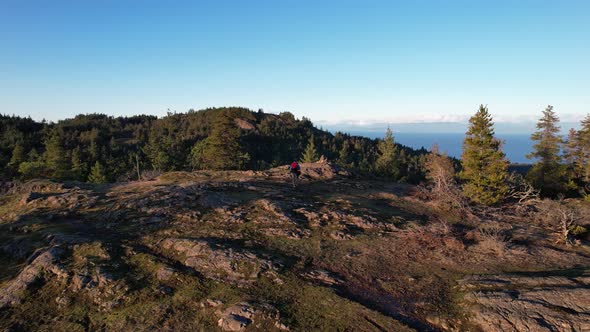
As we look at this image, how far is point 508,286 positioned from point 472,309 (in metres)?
2.14

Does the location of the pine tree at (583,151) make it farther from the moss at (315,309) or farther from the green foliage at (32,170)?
the green foliage at (32,170)

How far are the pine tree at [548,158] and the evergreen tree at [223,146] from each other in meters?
41.9

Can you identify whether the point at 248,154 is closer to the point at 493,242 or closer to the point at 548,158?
the point at 548,158

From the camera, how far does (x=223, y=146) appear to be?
1911 inches

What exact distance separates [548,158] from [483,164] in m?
17.6

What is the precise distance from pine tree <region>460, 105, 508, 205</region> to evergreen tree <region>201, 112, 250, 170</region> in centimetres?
3253

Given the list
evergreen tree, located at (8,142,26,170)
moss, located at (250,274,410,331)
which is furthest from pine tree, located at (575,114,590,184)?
evergreen tree, located at (8,142,26,170)

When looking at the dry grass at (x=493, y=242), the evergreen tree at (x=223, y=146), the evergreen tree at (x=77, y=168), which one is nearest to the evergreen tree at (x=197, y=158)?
the evergreen tree at (x=223, y=146)

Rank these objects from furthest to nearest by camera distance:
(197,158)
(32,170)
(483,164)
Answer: (197,158) < (32,170) < (483,164)

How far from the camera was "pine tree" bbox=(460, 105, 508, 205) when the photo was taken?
1117 inches

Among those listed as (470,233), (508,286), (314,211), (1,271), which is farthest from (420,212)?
(1,271)

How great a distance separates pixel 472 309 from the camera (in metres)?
9.48

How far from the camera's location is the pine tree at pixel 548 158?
125 ft

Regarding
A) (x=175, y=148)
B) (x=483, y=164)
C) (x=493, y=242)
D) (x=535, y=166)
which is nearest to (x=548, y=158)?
(x=535, y=166)
